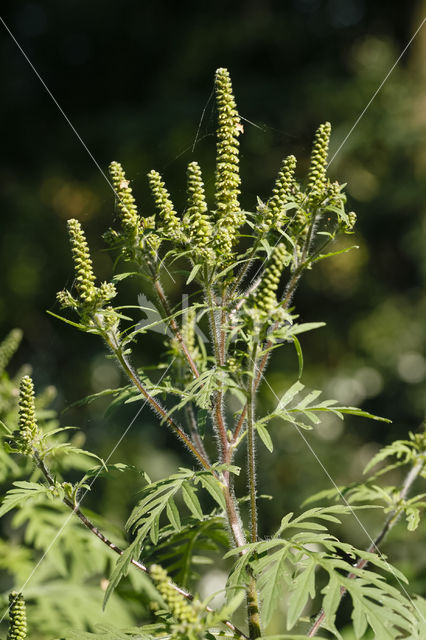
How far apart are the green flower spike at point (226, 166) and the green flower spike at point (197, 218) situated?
2 centimetres

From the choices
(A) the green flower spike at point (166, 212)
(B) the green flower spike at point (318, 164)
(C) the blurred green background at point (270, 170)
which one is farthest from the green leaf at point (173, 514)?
(C) the blurred green background at point (270, 170)

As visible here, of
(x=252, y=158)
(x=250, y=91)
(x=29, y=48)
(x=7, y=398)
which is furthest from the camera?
(x=29, y=48)

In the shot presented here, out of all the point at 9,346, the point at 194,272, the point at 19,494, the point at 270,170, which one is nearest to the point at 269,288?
the point at 194,272

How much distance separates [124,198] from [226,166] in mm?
165

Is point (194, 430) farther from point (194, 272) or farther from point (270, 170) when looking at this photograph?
point (270, 170)

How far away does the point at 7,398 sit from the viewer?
1497mm

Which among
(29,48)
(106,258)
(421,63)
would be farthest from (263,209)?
(29,48)

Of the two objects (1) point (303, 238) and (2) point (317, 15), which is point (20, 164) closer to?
(2) point (317, 15)

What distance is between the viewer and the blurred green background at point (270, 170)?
12.9 feet

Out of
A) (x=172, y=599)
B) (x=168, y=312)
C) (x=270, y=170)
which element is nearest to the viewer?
(x=172, y=599)

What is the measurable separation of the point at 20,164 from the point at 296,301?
2.80 meters

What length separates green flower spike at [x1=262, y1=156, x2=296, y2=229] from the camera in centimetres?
91

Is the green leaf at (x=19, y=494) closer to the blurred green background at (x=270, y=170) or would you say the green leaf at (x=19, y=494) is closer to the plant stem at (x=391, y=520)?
the plant stem at (x=391, y=520)

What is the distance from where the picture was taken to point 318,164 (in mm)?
957
